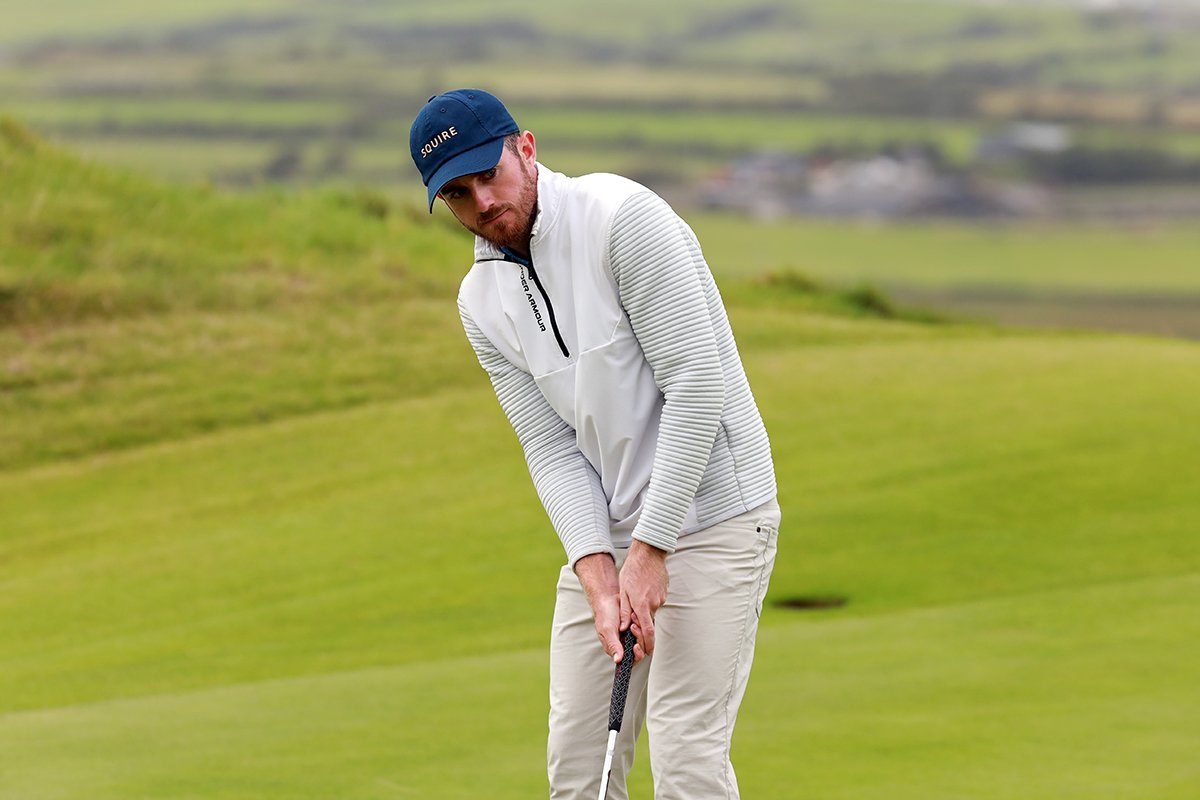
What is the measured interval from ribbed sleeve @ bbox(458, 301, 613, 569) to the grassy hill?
4.87 feet

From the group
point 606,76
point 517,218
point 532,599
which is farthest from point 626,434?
point 606,76

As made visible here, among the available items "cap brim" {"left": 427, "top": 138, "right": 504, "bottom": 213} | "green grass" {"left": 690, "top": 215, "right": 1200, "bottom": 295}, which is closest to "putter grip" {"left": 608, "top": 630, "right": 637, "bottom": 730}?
"cap brim" {"left": 427, "top": 138, "right": 504, "bottom": 213}

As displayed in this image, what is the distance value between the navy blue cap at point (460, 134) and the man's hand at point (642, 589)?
2.56 ft

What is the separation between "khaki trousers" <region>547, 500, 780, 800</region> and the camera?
3.06 meters

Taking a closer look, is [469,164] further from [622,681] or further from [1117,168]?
[1117,168]

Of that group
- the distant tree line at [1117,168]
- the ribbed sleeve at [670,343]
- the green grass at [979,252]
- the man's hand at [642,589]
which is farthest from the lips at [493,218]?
the distant tree line at [1117,168]

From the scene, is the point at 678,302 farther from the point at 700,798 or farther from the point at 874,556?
the point at 874,556

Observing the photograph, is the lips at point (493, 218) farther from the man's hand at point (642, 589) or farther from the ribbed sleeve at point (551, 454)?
the man's hand at point (642, 589)

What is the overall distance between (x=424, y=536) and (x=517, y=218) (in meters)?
5.86

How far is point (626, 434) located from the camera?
3113 mm

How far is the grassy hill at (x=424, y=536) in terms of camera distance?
194 inches

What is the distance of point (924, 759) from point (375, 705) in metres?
1.89

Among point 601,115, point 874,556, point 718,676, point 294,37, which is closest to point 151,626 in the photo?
point 874,556

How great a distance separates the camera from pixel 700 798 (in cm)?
305
